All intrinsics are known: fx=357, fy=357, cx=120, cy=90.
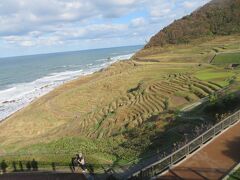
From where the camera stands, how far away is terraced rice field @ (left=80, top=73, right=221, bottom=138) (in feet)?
107

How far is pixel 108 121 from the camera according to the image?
114 feet

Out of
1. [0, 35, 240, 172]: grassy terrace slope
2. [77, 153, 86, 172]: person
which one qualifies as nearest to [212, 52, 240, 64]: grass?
[0, 35, 240, 172]: grassy terrace slope

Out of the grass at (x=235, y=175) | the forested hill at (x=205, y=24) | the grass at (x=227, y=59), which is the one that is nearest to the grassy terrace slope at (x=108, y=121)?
the grass at (x=227, y=59)

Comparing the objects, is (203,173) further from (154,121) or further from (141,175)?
(154,121)

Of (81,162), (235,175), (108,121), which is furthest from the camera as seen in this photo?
(108,121)

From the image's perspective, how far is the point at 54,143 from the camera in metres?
31.5

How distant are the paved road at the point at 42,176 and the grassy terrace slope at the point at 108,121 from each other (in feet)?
4.87

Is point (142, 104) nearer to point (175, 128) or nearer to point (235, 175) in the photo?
point (175, 128)

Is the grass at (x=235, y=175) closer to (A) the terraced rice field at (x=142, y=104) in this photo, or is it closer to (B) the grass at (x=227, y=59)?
(A) the terraced rice field at (x=142, y=104)

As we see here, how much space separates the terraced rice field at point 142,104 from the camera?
32.8m

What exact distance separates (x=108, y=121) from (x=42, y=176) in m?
15.3

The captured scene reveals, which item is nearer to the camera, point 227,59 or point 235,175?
point 235,175

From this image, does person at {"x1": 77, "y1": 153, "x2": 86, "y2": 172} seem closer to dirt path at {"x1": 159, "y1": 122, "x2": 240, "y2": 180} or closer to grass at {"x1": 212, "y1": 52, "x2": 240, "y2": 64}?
dirt path at {"x1": 159, "y1": 122, "x2": 240, "y2": 180}

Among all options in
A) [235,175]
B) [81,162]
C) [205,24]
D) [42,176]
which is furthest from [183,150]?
[205,24]
